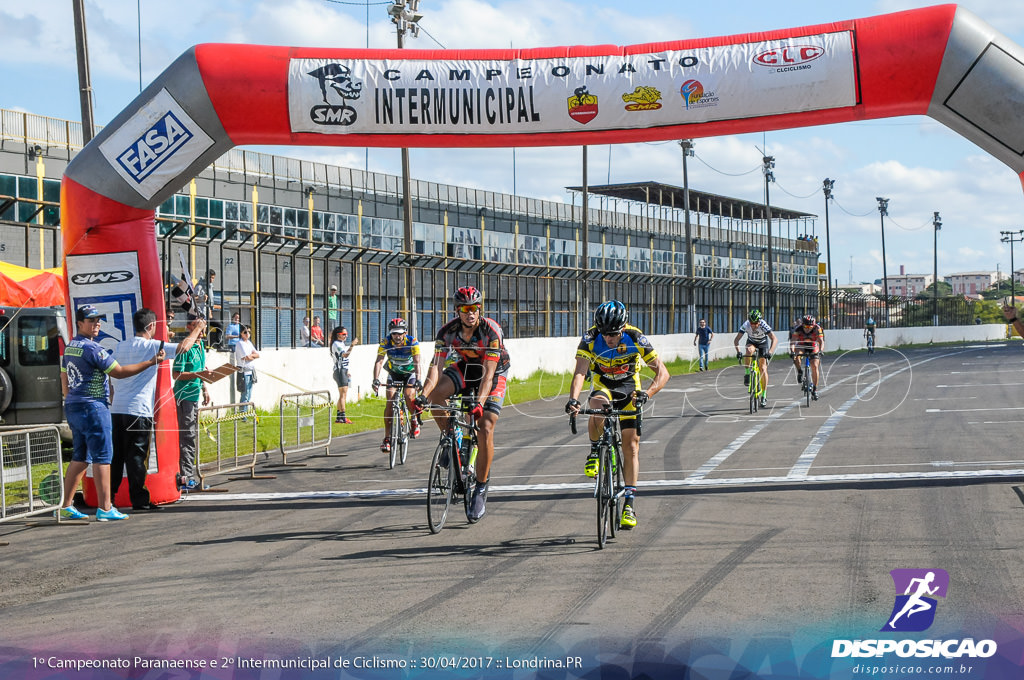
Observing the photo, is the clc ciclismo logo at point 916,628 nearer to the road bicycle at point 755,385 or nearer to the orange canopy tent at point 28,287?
the orange canopy tent at point 28,287

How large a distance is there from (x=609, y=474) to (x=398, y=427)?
5.88m

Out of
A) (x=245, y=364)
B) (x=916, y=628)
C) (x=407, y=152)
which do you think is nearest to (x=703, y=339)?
(x=407, y=152)

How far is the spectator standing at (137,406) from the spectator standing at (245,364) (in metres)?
7.66

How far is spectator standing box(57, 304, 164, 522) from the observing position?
9.66 m

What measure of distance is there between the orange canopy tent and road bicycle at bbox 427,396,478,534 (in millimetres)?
8827

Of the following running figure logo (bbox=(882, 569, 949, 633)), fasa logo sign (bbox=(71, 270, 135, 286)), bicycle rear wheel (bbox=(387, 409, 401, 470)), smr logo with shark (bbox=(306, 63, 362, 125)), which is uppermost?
smr logo with shark (bbox=(306, 63, 362, 125))

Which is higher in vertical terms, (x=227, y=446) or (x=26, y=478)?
(x=26, y=478)

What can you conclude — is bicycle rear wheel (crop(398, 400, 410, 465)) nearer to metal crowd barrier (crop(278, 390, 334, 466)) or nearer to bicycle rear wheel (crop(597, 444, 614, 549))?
metal crowd barrier (crop(278, 390, 334, 466))

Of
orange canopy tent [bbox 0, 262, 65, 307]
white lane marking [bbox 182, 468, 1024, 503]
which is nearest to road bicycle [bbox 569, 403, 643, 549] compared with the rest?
white lane marking [bbox 182, 468, 1024, 503]

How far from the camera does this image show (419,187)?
52375 mm

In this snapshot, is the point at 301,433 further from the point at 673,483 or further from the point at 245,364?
the point at 673,483

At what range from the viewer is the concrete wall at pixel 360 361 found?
2133cm

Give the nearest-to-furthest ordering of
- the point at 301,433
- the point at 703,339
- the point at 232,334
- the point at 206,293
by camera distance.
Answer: the point at 301,433 → the point at 232,334 → the point at 206,293 → the point at 703,339

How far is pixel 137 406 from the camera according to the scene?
10203 mm
